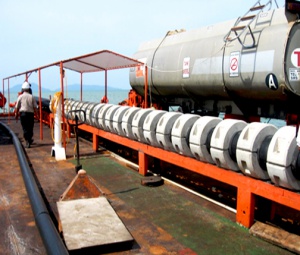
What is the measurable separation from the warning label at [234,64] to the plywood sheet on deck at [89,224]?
3.78 metres

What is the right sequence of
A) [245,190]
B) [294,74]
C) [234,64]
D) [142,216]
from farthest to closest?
[234,64], [294,74], [142,216], [245,190]

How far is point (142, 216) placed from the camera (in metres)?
4.45

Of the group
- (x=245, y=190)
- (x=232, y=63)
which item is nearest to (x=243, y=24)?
(x=232, y=63)

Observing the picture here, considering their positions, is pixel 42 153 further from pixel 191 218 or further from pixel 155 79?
pixel 191 218

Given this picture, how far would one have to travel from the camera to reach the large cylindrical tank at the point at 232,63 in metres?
5.55

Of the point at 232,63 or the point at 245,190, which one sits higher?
the point at 232,63

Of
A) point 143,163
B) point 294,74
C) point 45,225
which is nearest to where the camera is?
point 45,225

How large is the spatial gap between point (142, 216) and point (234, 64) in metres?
3.70

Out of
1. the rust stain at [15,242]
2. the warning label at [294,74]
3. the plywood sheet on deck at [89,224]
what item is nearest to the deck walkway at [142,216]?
the rust stain at [15,242]

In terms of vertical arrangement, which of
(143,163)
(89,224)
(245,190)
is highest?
(245,190)

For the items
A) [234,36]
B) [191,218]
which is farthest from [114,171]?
[234,36]

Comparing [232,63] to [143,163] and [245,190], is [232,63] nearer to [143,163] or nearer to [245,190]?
[143,163]

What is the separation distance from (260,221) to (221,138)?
3.86 feet

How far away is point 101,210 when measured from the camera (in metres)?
4.11
